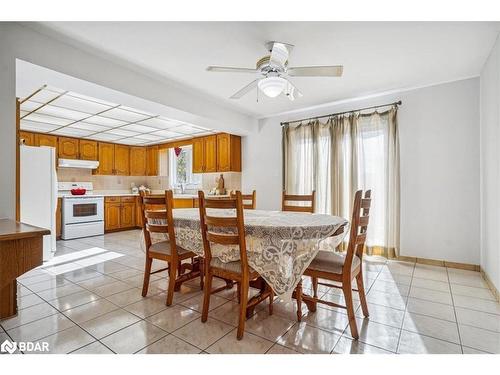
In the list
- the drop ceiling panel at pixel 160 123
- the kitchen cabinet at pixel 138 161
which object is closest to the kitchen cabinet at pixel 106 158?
the kitchen cabinet at pixel 138 161

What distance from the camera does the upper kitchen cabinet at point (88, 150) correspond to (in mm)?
5777

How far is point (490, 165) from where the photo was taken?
2.66 meters

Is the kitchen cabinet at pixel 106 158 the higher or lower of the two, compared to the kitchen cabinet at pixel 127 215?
higher

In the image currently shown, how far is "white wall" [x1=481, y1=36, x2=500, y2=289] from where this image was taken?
7.93 feet

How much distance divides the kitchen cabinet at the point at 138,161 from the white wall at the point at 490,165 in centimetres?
687

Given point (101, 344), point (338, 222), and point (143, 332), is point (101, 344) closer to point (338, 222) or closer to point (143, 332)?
point (143, 332)

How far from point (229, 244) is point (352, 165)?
278 cm

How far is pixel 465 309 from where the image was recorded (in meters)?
2.20

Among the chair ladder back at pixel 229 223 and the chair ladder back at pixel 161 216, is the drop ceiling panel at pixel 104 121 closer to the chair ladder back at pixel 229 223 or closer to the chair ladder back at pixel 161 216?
the chair ladder back at pixel 161 216

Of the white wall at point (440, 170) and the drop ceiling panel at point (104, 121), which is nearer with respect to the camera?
the white wall at point (440, 170)

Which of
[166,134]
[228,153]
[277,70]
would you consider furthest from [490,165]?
[166,134]

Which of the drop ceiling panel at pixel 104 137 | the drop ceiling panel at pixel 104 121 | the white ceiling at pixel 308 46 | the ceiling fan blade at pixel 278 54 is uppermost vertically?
the white ceiling at pixel 308 46

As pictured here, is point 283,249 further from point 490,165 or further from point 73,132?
point 73,132
